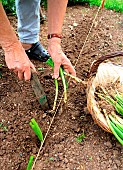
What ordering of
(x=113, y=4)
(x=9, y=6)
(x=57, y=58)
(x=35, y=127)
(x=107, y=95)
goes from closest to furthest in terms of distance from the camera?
(x=35, y=127), (x=57, y=58), (x=107, y=95), (x=9, y=6), (x=113, y=4)

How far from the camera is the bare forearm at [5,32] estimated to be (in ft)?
5.70

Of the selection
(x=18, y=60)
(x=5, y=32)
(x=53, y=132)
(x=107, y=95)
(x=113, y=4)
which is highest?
(x=5, y=32)

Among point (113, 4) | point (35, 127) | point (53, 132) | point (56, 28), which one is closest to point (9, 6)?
point (113, 4)

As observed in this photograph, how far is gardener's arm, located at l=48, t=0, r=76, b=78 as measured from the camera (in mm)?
1962

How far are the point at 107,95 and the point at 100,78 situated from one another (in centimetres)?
16

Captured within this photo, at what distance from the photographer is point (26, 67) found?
180cm

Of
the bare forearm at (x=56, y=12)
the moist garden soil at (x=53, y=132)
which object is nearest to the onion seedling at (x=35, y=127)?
the moist garden soil at (x=53, y=132)

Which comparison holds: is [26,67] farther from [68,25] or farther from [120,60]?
[68,25]

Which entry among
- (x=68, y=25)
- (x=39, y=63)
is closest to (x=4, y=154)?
(x=39, y=63)

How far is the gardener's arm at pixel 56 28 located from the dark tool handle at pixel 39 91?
128 millimetres

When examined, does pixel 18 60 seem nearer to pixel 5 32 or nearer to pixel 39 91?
pixel 5 32

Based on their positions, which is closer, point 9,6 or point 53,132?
point 53,132

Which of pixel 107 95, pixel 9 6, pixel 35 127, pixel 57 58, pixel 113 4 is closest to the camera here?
pixel 35 127

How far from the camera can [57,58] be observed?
1.97m
